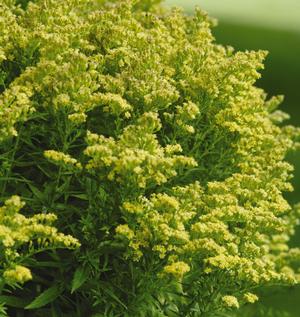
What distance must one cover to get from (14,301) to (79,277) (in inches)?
17.3

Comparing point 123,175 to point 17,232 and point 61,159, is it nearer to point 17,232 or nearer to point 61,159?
point 61,159

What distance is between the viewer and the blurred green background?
911 cm

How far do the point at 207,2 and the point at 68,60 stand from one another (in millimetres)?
6472

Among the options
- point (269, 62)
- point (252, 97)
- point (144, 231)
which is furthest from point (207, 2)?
point (144, 231)

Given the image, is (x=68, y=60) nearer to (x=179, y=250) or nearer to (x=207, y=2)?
(x=179, y=250)

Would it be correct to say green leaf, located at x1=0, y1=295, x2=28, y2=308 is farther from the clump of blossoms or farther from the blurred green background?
the blurred green background

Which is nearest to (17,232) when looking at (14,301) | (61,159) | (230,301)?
(61,159)

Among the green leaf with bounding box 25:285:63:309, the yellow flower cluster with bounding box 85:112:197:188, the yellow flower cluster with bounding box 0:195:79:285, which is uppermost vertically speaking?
the yellow flower cluster with bounding box 85:112:197:188

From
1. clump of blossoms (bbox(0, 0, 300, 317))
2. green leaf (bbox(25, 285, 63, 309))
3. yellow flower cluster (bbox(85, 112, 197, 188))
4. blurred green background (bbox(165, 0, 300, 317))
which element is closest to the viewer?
yellow flower cluster (bbox(85, 112, 197, 188))

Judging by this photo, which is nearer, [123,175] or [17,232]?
[17,232]

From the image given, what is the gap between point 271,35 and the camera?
9.64 meters

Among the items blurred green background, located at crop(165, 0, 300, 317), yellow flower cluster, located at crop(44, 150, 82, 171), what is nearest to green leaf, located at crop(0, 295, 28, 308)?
yellow flower cluster, located at crop(44, 150, 82, 171)

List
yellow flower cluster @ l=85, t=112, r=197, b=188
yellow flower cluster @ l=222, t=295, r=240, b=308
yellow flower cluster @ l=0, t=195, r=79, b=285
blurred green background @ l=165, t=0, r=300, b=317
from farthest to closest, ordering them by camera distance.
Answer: blurred green background @ l=165, t=0, r=300, b=317 < yellow flower cluster @ l=222, t=295, r=240, b=308 < yellow flower cluster @ l=85, t=112, r=197, b=188 < yellow flower cluster @ l=0, t=195, r=79, b=285

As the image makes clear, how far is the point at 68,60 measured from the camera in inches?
171
